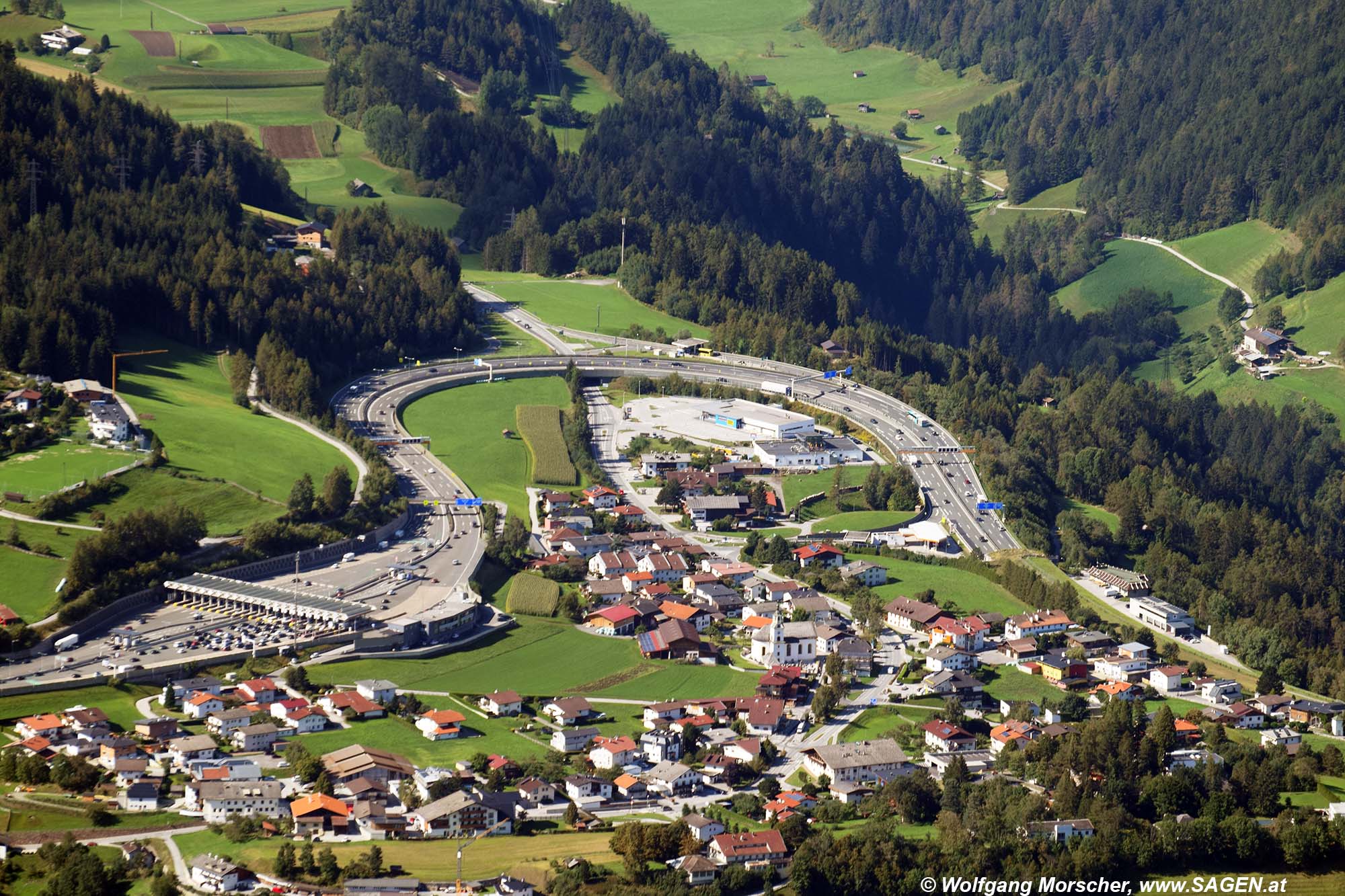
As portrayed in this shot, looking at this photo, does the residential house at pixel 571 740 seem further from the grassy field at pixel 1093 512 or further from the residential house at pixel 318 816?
the grassy field at pixel 1093 512

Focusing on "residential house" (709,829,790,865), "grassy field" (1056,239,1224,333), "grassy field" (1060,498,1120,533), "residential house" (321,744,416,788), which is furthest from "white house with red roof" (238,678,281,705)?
"grassy field" (1056,239,1224,333)

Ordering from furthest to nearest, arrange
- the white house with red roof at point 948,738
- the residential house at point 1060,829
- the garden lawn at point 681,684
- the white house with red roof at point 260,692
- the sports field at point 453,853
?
the garden lawn at point 681,684
the white house with red roof at point 260,692
the white house with red roof at point 948,738
the residential house at point 1060,829
the sports field at point 453,853

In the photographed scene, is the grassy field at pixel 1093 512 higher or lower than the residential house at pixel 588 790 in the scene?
lower

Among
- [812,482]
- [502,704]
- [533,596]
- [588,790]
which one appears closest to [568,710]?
[502,704]

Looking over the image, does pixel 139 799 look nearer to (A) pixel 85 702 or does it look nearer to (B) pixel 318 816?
(B) pixel 318 816

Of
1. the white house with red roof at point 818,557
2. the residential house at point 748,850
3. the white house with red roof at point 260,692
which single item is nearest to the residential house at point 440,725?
the white house with red roof at point 260,692

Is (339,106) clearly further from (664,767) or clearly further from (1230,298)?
(664,767)

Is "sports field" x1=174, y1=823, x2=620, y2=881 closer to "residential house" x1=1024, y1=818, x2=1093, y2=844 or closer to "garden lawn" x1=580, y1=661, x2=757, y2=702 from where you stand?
"residential house" x1=1024, y1=818, x2=1093, y2=844
